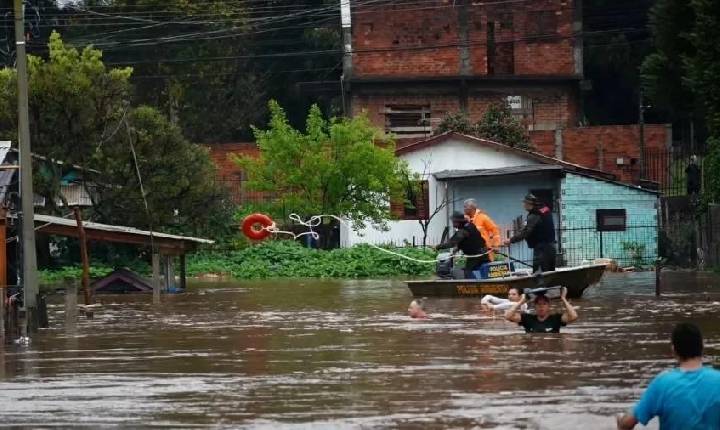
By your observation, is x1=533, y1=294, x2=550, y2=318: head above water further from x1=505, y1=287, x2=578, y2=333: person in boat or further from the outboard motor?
the outboard motor

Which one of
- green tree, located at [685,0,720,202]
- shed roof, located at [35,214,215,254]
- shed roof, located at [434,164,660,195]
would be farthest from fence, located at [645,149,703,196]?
shed roof, located at [35,214,215,254]

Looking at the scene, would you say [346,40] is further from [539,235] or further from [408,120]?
[539,235]

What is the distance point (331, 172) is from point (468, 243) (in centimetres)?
2028

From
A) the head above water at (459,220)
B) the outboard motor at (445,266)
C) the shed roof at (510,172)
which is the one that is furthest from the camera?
the shed roof at (510,172)

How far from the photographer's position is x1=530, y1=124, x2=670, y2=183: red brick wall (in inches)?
2242

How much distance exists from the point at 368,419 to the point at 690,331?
4.22m

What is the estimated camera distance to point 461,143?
166 feet

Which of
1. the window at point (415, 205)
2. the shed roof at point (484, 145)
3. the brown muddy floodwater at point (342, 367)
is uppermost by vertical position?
the shed roof at point (484, 145)

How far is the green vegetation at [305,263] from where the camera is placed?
4338 cm

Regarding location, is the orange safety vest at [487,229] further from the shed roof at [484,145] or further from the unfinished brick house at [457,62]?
the unfinished brick house at [457,62]

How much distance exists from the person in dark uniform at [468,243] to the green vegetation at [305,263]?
48.2 feet

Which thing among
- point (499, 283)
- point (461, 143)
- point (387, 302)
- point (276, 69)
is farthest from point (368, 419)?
point (276, 69)

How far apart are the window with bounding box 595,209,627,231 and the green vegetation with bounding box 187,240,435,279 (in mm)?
5330

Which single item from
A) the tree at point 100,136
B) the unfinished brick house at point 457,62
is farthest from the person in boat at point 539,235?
the unfinished brick house at point 457,62
